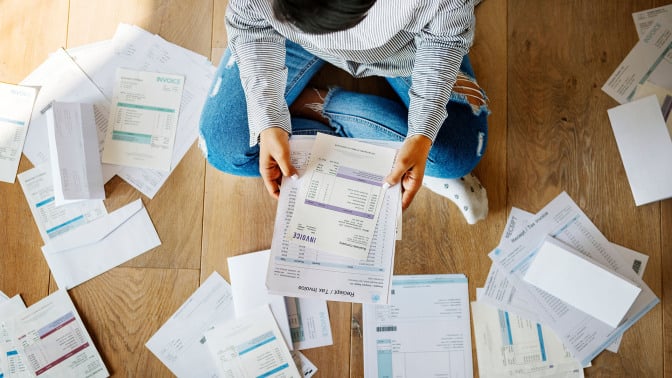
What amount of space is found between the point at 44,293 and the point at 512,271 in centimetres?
104

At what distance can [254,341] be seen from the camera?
3.66 ft

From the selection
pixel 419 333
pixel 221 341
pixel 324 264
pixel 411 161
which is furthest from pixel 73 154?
pixel 419 333

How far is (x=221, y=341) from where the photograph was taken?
1121 millimetres

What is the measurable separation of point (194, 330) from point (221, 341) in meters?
0.07

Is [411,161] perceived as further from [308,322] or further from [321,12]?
[308,322]

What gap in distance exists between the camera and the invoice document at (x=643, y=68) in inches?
46.9

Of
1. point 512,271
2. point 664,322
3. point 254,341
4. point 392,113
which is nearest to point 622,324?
point 664,322

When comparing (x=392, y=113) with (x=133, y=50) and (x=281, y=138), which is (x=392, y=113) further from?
(x=133, y=50)

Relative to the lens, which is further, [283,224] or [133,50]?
[133,50]

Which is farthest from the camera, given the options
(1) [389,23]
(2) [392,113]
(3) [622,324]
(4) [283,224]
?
(3) [622,324]

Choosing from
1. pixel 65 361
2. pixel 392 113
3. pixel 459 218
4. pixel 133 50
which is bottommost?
pixel 65 361

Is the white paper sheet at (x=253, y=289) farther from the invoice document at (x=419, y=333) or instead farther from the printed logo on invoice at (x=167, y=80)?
the printed logo on invoice at (x=167, y=80)

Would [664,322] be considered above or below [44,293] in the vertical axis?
below

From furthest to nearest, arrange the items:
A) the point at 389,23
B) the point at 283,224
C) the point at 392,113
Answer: the point at 392,113
the point at 283,224
the point at 389,23
